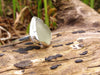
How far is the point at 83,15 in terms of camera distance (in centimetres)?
112

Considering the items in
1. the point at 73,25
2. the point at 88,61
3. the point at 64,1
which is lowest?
the point at 88,61

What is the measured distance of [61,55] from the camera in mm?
745

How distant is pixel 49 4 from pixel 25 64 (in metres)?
1.09

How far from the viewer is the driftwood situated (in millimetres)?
650

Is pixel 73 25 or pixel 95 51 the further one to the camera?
pixel 73 25

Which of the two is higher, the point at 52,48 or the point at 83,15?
the point at 83,15

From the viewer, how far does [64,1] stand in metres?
1.21

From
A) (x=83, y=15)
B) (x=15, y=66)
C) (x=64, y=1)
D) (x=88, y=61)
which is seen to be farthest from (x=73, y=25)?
(x=15, y=66)

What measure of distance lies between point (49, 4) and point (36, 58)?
1.04m

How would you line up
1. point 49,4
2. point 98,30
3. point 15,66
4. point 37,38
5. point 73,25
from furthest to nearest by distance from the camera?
point 49,4 < point 73,25 < point 98,30 < point 37,38 < point 15,66

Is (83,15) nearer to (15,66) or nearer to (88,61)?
(88,61)

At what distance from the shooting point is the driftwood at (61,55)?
65cm

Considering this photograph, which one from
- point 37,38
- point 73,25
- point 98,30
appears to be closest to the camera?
point 37,38

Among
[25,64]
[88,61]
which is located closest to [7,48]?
[25,64]
